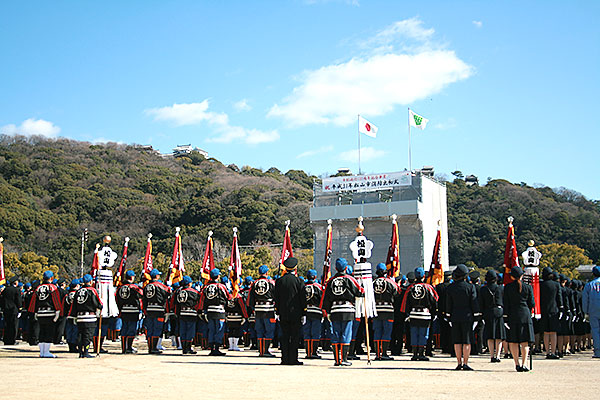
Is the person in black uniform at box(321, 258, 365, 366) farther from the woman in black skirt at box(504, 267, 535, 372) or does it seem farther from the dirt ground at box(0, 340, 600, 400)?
the woman in black skirt at box(504, 267, 535, 372)

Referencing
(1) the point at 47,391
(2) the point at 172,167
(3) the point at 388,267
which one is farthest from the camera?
(2) the point at 172,167

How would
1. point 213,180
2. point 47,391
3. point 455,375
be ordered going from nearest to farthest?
1. point 47,391
2. point 455,375
3. point 213,180

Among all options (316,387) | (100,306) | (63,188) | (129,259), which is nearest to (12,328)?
(100,306)

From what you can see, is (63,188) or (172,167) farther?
(172,167)

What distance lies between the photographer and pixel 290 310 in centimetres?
1227

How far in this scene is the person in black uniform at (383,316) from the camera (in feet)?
45.3

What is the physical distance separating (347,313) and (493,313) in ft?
11.3

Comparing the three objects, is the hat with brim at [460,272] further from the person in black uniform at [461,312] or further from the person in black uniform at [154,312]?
the person in black uniform at [154,312]

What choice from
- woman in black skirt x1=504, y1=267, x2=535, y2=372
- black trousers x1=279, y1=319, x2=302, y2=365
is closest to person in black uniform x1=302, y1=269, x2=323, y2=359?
black trousers x1=279, y1=319, x2=302, y2=365

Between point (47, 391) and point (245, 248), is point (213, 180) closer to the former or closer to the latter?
point (245, 248)

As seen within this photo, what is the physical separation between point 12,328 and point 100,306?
676 cm

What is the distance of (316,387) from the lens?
8.39 metres

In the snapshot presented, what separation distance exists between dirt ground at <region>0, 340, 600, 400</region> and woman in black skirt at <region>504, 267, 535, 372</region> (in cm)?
43

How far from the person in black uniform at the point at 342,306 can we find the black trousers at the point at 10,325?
11605mm
